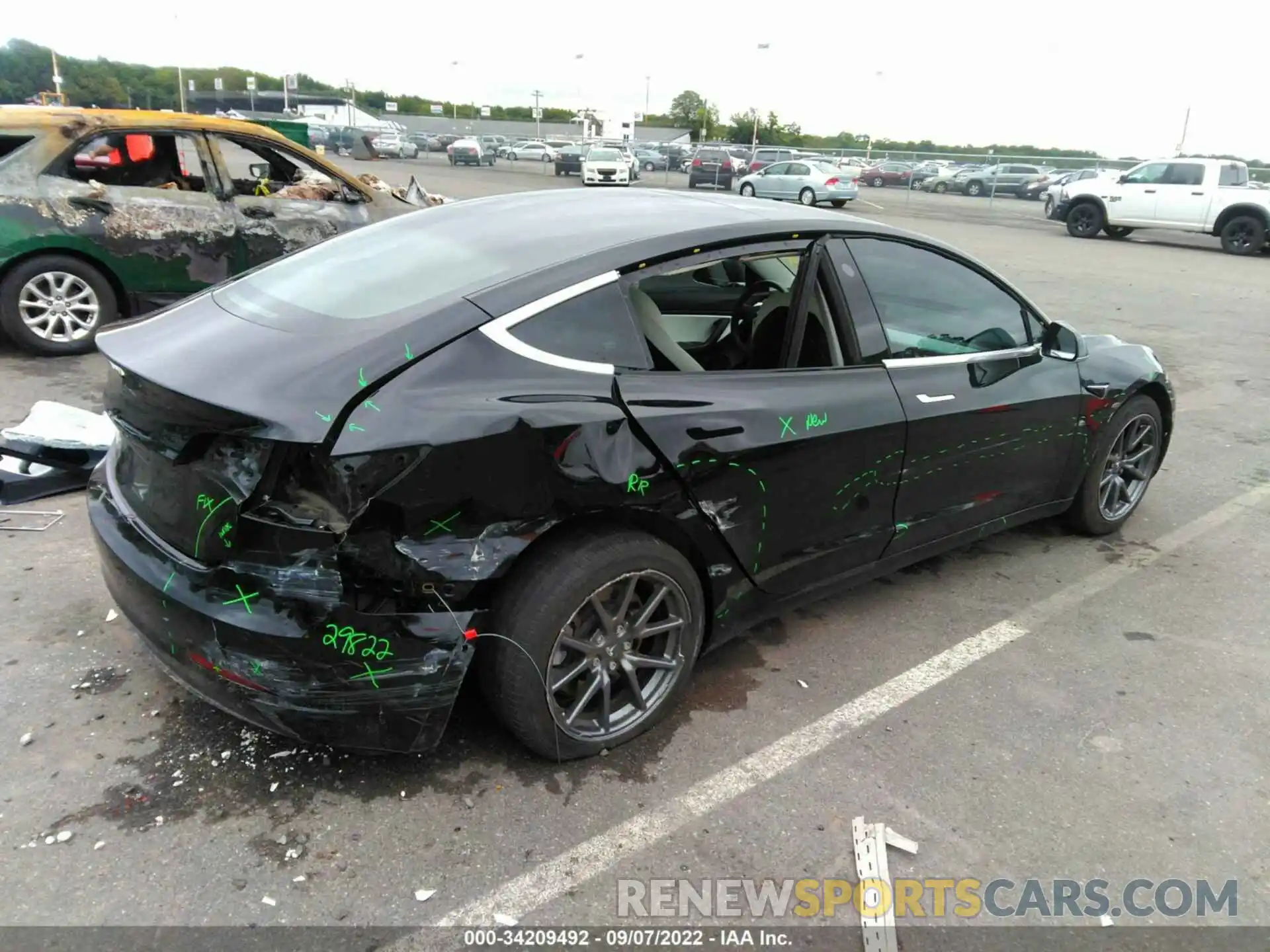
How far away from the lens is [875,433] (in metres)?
3.20

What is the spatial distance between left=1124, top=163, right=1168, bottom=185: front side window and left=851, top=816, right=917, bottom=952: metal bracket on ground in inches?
877

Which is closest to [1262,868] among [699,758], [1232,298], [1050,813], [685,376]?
[1050,813]

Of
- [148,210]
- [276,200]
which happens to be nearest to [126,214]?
[148,210]

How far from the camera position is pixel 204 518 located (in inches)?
94.0

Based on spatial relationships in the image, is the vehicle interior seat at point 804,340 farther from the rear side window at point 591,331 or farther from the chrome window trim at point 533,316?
the chrome window trim at point 533,316

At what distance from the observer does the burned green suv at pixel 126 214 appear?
631 centimetres

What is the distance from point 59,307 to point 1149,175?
72.0 ft

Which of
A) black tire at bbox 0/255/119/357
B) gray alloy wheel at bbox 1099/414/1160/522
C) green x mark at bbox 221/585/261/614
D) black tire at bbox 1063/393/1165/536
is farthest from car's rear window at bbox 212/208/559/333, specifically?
black tire at bbox 0/255/119/357

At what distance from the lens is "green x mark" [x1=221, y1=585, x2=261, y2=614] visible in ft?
7.62

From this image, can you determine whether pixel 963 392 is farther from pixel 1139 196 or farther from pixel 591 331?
pixel 1139 196

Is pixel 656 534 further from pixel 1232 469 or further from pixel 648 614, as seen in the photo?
pixel 1232 469

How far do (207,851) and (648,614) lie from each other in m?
1.34

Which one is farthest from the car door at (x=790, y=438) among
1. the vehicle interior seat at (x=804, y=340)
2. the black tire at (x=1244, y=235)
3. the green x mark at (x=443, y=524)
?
the black tire at (x=1244, y=235)

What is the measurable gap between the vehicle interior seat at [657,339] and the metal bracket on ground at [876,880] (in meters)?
1.45
